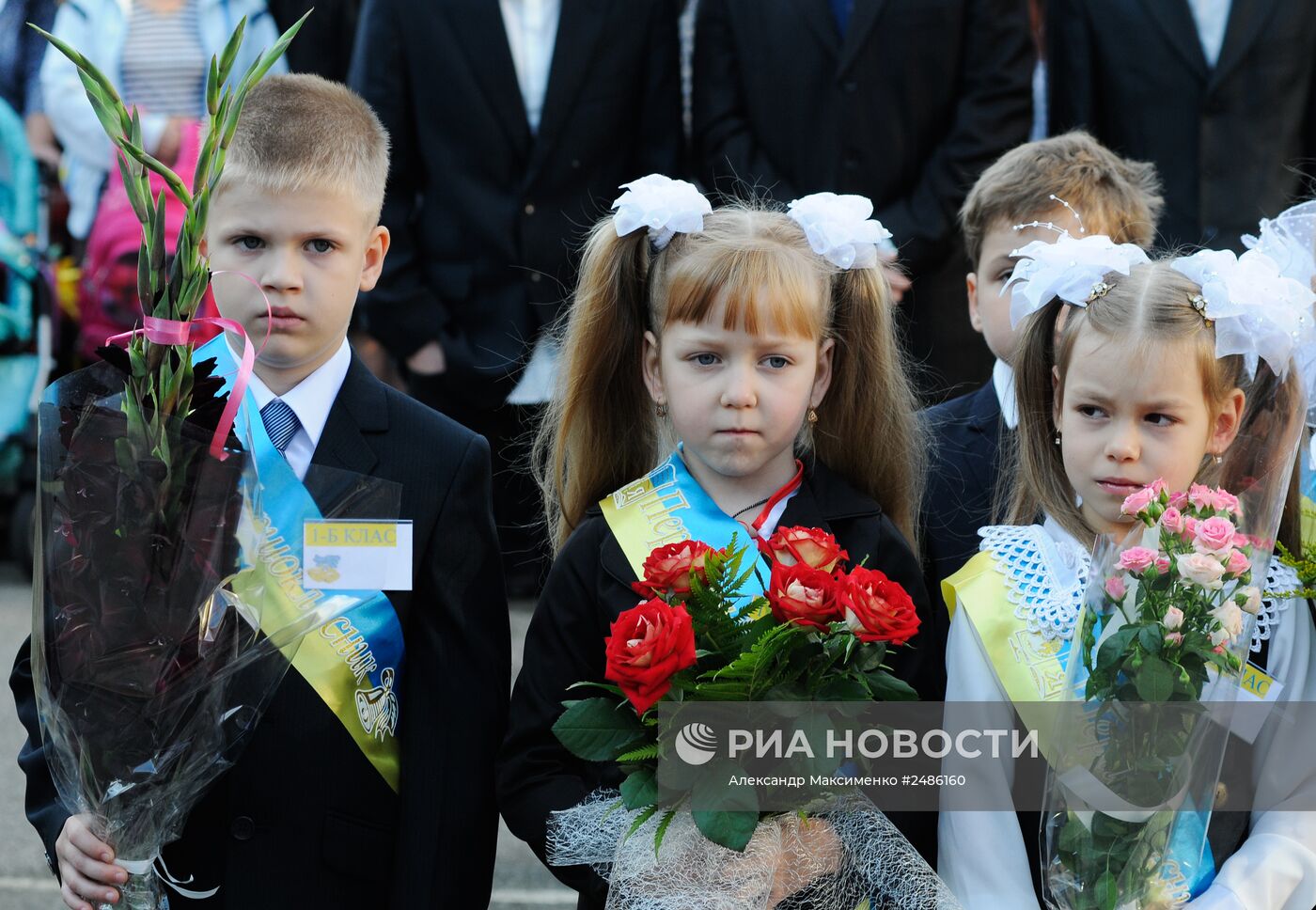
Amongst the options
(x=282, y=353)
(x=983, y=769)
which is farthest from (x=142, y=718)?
(x=983, y=769)

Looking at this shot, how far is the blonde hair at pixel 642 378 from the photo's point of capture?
2803mm

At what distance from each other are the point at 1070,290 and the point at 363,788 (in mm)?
1451

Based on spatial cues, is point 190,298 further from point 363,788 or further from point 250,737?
point 363,788

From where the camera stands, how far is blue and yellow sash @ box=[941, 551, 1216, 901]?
7.91 feet

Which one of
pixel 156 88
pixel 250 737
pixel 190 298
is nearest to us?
pixel 190 298

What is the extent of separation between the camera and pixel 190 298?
2.13 meters

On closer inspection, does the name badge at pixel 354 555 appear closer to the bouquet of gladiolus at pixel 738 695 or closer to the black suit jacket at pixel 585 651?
the black suit jacket at pixel 585 651

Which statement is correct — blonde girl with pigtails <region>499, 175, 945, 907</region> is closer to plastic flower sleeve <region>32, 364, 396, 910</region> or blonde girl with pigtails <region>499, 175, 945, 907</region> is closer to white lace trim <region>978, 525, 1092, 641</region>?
white lace trim <region>978, 525, 1092, 641</region>

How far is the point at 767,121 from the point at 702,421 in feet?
8.29

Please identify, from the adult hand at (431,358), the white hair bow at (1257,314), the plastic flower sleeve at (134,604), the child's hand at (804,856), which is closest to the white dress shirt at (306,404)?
the plastic flower sleeve at (134,604)

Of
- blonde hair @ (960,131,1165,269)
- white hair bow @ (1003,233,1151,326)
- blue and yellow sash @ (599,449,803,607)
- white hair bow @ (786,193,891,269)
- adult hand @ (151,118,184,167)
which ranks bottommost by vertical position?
blue and yellow sash @ (599,449,803,607)

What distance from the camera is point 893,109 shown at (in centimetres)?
493

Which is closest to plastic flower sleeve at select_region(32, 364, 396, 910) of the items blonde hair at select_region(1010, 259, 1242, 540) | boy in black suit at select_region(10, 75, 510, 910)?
boy in black suit at select_region(10, 75, 510, 910)

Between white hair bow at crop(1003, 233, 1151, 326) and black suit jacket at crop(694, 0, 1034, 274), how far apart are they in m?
1.97
